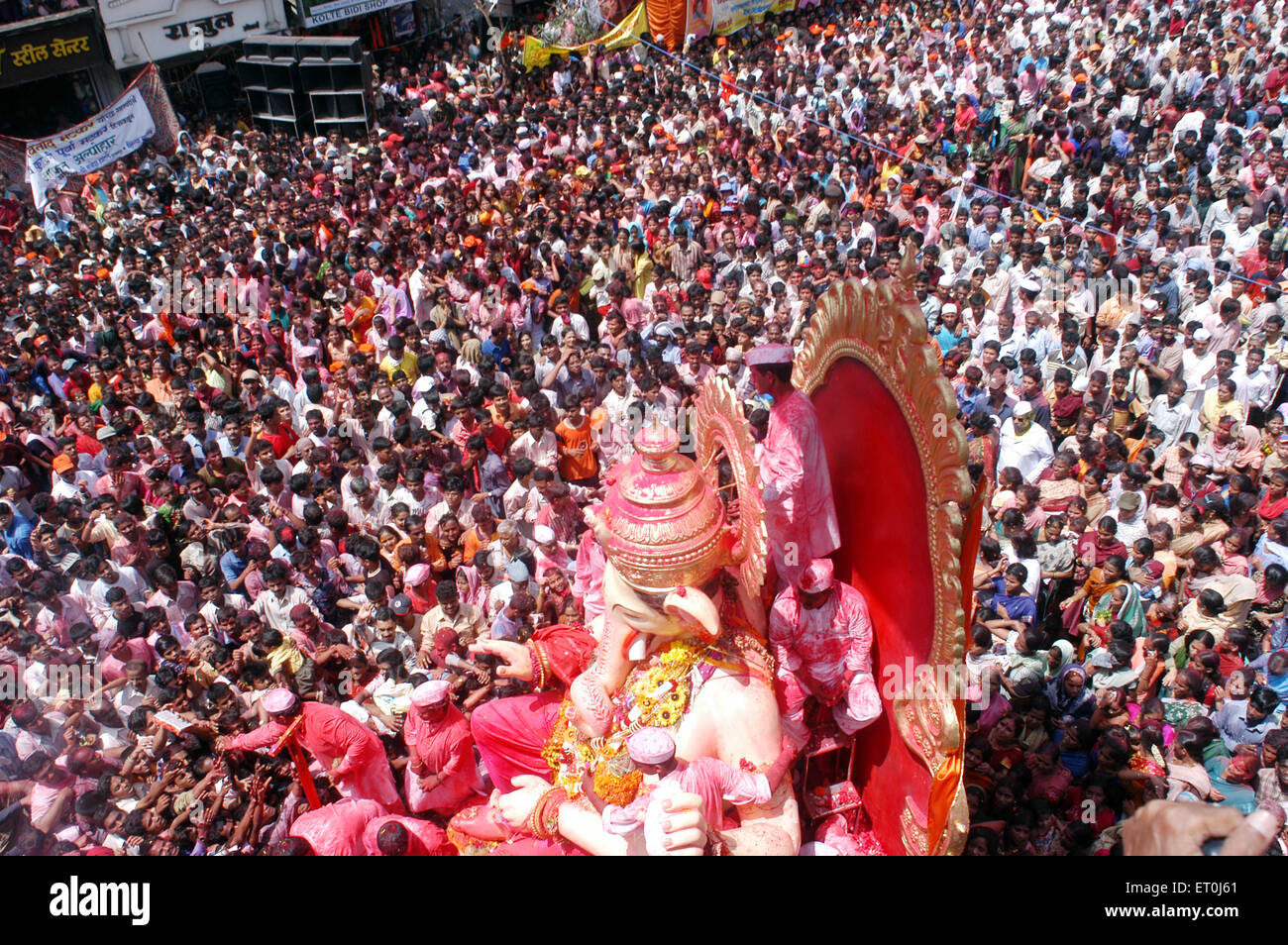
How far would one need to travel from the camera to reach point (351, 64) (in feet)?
58.5

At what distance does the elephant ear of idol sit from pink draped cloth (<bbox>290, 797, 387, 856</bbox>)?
227 cm

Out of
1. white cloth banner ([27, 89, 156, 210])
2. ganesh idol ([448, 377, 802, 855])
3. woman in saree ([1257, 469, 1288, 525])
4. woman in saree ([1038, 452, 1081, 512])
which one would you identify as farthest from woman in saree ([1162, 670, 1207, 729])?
white cloth banner ([27, 89, 156, 210])

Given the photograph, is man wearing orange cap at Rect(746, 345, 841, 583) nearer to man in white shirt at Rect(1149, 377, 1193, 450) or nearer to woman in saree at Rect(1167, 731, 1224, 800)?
woman in saree at Rect(1167, 731, 1224, 800)

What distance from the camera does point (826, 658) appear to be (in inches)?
163

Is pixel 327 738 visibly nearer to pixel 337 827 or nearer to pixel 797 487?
pixel 337 827

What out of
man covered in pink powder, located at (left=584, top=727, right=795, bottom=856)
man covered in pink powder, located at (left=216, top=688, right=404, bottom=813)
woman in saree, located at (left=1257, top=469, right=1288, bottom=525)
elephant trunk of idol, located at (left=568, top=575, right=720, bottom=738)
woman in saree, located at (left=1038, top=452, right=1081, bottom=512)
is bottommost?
man covered in pink powder, located at (left=584, top=727, right=795, bottom=856)

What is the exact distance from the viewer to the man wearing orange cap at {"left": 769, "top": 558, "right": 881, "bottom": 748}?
13.2ft

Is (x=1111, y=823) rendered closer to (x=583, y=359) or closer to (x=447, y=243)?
(x=583, y=359)

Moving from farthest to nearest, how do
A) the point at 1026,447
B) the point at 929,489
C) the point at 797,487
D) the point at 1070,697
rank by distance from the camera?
the point at 1026,447 → the point at 1070,697 → the point at 797,487 → the point at 929,489

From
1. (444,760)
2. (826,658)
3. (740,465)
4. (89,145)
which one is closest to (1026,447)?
(826,658)

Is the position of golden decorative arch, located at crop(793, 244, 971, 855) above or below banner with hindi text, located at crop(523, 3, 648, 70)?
below

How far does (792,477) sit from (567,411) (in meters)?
4.65

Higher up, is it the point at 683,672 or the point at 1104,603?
the point at 1104,603

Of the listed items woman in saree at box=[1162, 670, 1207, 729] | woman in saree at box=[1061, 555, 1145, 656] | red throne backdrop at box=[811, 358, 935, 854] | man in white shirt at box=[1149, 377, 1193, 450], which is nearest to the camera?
red throne backdrop at box=[811, 358, 935, 854]
